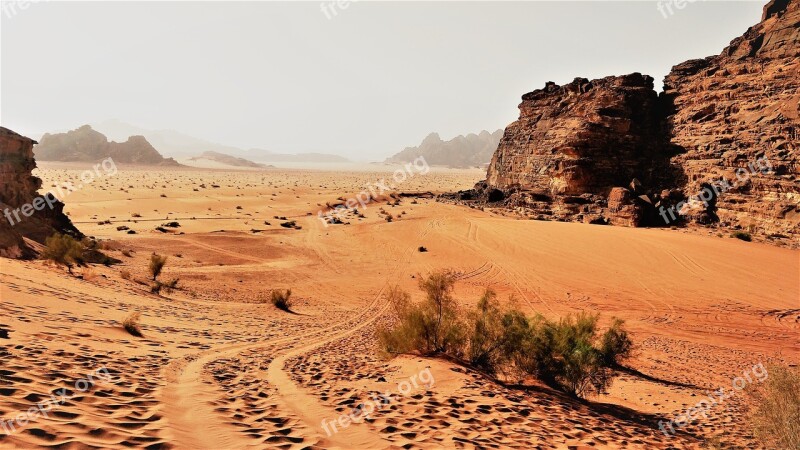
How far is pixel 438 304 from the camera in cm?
798

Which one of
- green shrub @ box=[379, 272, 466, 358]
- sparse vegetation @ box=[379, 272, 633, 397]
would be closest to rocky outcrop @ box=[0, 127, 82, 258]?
green shrub @ box=[379, 272, 466, 358]

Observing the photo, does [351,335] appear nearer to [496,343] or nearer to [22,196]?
[496,343]

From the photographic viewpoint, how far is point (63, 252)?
12906 mm

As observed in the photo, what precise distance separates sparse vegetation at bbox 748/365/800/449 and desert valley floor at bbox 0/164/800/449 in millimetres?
726

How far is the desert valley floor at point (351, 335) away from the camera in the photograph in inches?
176

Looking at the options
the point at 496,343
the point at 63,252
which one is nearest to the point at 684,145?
the point at 496,343

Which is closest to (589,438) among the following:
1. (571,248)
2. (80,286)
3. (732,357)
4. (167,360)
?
(167,360)

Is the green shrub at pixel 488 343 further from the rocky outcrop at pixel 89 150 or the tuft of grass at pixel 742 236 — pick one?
the rocky outcrop at pixel 89 150

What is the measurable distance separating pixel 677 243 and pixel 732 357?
13.2 m

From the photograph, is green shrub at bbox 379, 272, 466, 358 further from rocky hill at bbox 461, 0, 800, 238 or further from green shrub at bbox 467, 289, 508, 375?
rocky hill at bbox 461, 0, 800, 238

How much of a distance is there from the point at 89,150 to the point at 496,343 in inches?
4852

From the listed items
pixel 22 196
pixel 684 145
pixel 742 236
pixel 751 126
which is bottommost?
pixel 742 236

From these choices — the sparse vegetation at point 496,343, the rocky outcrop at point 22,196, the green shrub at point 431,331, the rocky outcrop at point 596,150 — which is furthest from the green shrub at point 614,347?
the rocky outcrop at point 596,150

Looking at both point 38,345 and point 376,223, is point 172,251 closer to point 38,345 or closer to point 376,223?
point 376,223
